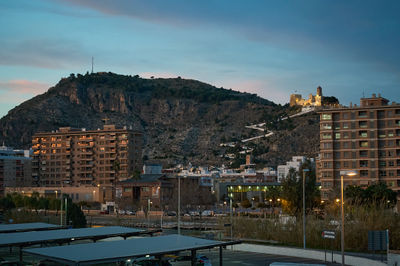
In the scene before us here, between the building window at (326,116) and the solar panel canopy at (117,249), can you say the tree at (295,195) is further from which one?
the solar panel canopy at (117,249)

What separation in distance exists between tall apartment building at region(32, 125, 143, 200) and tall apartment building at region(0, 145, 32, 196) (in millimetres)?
3167

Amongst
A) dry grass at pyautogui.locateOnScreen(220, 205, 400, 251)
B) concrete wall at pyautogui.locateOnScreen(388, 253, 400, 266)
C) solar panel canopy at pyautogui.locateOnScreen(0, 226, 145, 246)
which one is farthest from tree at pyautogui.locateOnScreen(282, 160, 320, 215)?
solar panel canopy at pyautogui.locateOnScreen(0, 226, 145, 246)

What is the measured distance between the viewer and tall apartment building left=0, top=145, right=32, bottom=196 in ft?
559

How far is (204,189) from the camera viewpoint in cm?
15100

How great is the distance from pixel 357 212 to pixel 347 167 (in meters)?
47.6

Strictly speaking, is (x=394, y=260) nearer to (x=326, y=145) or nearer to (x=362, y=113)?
(x=362, y=113)

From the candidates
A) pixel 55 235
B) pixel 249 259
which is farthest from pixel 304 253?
pixel 55 235

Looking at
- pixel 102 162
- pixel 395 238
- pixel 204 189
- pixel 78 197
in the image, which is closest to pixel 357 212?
pixel 395 238

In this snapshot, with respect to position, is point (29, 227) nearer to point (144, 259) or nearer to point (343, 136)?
point (144, 259)

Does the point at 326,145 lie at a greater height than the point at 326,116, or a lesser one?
lesser

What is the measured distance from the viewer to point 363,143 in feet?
350

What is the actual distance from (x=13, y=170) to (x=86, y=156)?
22.3 m

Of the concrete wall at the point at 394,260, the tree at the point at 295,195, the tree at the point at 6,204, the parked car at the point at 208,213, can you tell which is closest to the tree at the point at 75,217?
the tree at the point at 295,195

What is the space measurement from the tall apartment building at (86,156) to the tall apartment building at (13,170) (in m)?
3.17
